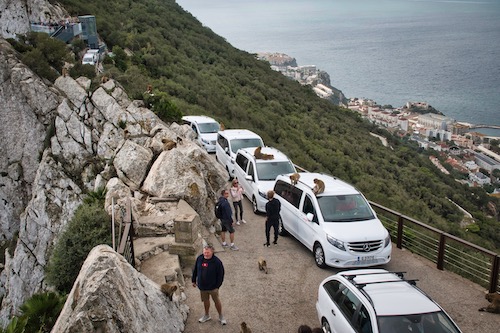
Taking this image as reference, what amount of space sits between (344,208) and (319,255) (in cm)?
135

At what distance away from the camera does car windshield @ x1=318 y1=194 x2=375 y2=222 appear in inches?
420

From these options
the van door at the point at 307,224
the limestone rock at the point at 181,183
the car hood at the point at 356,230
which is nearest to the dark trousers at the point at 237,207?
the limestone rock at the point at 181,183

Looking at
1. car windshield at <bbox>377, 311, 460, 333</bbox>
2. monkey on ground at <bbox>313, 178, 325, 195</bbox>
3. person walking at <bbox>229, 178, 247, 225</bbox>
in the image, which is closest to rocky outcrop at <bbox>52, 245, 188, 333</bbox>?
car windshield at <bbox>377, 311, 460, 333</bbox>

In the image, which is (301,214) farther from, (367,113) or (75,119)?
(367,113)

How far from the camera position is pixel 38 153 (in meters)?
22.1

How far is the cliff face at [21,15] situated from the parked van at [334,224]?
2450 cm

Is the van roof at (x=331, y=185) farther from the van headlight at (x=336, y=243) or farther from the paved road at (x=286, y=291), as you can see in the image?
the paved road at (x=286, y=291)

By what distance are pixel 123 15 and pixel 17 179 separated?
33712 mm

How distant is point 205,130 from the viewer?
23.3 m

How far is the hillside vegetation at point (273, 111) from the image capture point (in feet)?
94.4

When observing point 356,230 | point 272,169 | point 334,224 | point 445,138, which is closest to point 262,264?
point 334,224

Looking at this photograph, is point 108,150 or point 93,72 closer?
point 108,150

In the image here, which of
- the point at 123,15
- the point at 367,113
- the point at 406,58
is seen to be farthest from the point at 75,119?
the point at 406,58

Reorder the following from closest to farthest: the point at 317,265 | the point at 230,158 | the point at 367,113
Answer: the point at 317,265 < the point at 230,158 < the point at 367,113
